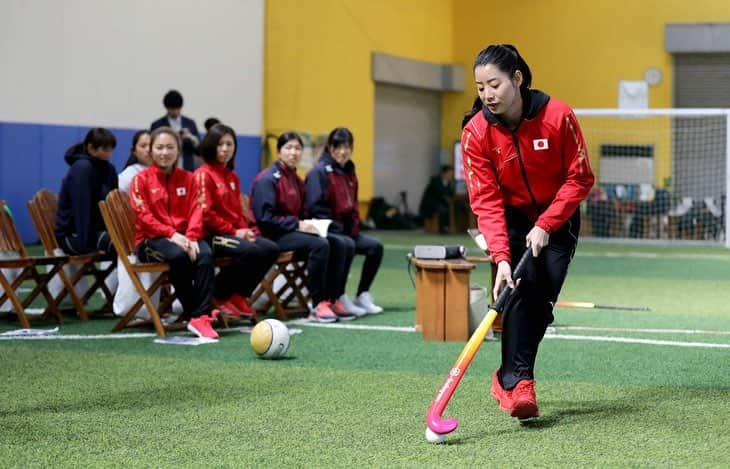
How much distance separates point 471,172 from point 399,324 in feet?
12.1

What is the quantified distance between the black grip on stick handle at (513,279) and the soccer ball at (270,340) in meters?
2.11

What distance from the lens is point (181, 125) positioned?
46.1 feet

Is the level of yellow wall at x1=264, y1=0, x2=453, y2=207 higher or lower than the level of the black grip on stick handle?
higher

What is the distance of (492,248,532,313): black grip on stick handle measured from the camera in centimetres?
471

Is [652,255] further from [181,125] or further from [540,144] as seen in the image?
[540,144]

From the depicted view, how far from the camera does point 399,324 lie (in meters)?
8.42

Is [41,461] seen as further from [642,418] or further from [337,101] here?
[337,101]

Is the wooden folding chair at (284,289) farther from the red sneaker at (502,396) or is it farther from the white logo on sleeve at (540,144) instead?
the white logo on sleeve at (540,144)

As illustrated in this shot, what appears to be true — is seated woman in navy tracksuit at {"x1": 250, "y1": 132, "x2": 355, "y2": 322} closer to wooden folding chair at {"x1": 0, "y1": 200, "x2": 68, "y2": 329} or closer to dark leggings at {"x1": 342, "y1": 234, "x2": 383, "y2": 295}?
dark leggings at {"x1": 342, "y1": 234, "x2": 383, "y2": 295}

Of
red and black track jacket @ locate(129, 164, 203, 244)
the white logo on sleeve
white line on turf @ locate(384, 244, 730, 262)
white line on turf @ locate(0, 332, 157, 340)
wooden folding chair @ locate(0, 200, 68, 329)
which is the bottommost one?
white line on turf @ locate(0, 332, 157, 340)

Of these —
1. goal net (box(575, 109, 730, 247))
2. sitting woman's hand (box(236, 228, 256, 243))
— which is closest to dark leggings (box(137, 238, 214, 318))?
sitting woman's hand (box(236, 228, 256, 243))

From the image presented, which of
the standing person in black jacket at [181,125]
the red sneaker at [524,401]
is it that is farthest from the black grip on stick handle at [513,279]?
the standing person in black jacket at [181,125]

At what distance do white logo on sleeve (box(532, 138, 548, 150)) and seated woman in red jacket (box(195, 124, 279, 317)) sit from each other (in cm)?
383

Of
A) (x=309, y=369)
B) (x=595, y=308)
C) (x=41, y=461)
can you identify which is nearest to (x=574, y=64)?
(x=595, y=308)
